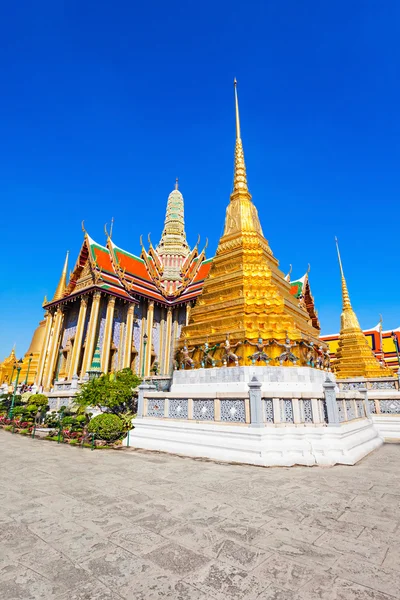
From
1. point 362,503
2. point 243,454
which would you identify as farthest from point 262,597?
point 243,454

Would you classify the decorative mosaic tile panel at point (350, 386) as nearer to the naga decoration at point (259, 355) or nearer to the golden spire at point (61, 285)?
the naga decoration at point (259, 355)

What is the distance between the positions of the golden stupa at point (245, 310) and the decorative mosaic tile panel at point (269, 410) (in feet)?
10.3

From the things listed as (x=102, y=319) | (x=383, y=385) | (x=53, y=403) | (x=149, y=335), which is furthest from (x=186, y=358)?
(x=149, y=335)

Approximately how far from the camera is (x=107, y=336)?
76.7ft

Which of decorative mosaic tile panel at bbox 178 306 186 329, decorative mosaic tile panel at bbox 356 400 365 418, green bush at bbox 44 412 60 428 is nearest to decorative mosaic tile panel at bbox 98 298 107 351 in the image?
decorative mosaic tile panel at bbox 178 306 186 329

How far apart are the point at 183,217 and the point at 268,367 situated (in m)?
32.5

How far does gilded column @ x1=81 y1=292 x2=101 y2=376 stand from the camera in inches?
864

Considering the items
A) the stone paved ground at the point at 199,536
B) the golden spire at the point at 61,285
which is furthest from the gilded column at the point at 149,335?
the stone paved ground at the point at 199,536

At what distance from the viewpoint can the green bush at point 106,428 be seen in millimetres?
9469

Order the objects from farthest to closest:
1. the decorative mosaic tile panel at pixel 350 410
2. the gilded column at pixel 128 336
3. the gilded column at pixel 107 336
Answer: the gilded column at pixel 128 336, the gilded column at pixel 107 336, the decorative mosaic tile panel at pixel 350 410

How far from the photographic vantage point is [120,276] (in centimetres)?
2566

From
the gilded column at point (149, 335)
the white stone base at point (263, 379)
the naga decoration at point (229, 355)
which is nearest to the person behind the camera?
the white stone base at point (263, 379)

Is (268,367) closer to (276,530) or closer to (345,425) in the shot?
(345,425)

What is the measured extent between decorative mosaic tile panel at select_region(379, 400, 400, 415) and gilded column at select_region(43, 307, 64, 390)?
22.8 meters
